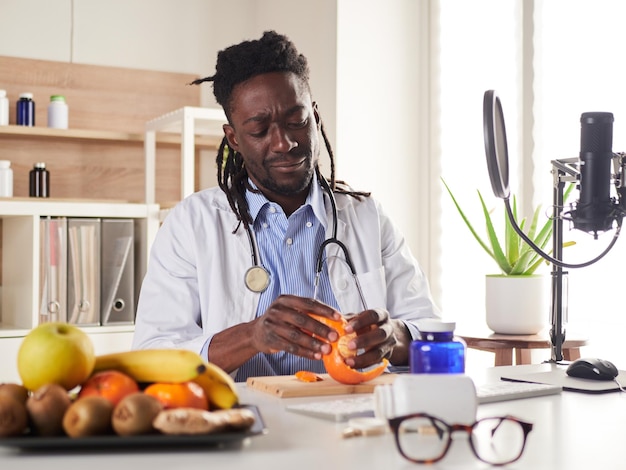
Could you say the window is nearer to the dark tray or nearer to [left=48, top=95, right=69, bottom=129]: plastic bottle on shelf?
[left=48, top=95, right=69, bottom=129]: plastic bottle on shelf

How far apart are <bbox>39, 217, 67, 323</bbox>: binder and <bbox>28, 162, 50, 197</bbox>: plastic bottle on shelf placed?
1.00 ft

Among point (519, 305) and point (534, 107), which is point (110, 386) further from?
point (534, 107)

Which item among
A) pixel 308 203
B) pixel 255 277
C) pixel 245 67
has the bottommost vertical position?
pixel 255 277

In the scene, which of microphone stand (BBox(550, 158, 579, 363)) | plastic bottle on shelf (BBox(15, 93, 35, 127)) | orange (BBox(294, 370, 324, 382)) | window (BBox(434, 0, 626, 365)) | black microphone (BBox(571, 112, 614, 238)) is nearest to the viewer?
orange (BBox(294, 370, 324, 382))

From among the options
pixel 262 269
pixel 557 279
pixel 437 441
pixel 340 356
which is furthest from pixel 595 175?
pixel 437 441

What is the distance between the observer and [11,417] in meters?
0.94

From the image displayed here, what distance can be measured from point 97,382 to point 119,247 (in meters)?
2.39

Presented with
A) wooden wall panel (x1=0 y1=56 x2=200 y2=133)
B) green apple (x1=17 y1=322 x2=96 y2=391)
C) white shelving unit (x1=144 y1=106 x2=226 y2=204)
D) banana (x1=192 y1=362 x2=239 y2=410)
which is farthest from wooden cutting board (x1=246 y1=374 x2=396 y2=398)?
wooden wall panel (x1=0 y1=56 x2=200 y2=133)

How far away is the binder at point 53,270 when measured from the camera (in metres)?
3.21

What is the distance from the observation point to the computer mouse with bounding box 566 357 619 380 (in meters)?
1.54

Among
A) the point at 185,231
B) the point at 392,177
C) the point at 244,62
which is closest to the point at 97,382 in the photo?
the point at 185,231

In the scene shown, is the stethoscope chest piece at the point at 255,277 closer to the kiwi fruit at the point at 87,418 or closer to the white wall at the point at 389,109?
the kiwi fruit at the point at 87,418

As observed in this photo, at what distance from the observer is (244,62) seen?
1.97 meters

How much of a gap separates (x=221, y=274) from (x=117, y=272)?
1561 mm
